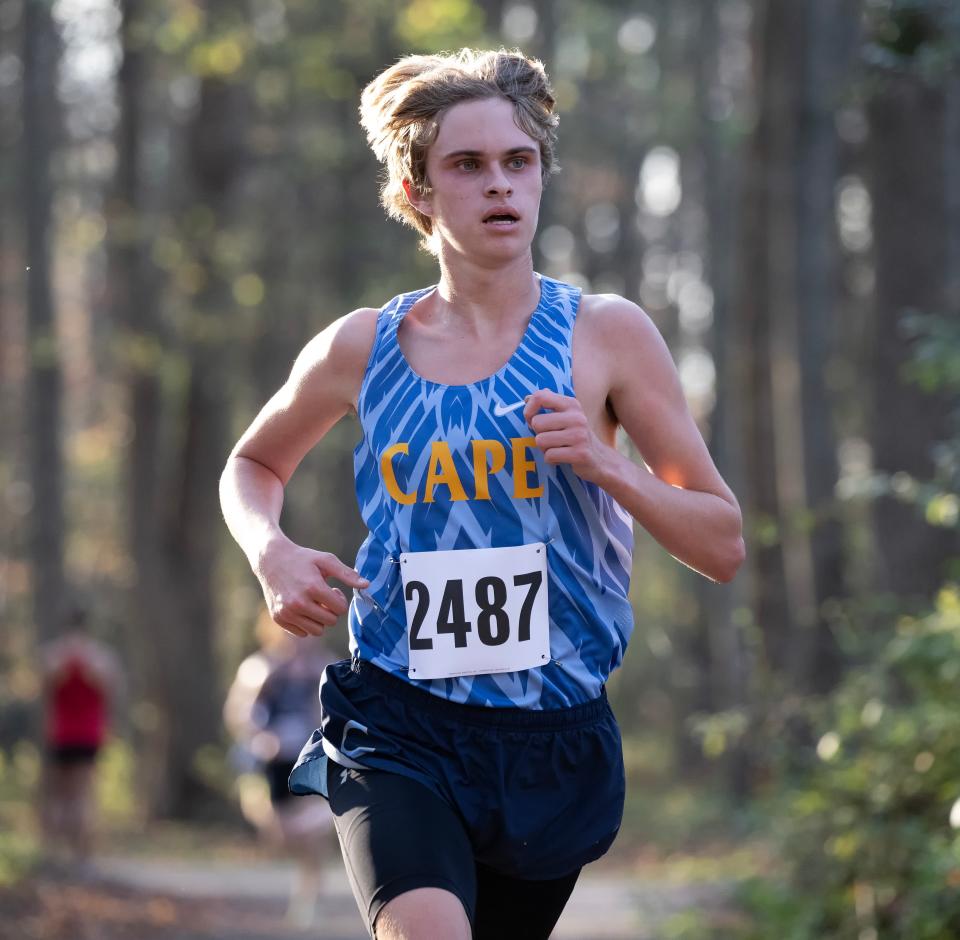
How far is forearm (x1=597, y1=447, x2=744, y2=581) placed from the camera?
3.62 meters

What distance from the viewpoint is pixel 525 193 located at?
3.85m

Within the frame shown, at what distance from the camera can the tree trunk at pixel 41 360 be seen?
17.8 m

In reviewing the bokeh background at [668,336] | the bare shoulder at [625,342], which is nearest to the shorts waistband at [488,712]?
the bare shoulder at [625,342]

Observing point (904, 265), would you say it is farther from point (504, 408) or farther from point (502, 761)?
point (502, 761)

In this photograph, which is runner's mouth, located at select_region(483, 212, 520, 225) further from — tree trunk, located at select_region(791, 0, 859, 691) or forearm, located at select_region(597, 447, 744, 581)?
tree trunk, located at select_region(791, 0, 859, 691)

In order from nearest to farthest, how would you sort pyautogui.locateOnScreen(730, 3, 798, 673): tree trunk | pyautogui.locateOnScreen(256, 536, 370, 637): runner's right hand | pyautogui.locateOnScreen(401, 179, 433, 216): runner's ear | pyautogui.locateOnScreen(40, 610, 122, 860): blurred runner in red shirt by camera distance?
pyautogui.locateOnScreen(256, 536, 370, 637): runner's right hand < pyautogui.locateOnScreen(401, 179, 433, 216): runner's ear < pyautogui.locateOnScreen(40, 610, 122, 860): blurred runner in red shirt < pyautogui.locateOnScreen(730, 3, 798, 673): tree trunk

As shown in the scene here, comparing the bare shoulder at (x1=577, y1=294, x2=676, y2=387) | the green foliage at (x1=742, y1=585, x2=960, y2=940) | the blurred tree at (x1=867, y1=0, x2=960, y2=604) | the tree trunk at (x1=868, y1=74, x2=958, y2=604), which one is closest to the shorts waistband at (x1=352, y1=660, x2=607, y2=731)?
the bare shoulder at (x1=577, y1=294, x2=676, y2=387)

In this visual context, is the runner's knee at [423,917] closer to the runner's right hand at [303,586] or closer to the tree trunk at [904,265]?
the runner's right hand at [303,586]

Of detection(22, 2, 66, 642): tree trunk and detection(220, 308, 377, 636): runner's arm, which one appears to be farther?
detection(22, 2, 66, 642): tree trunk

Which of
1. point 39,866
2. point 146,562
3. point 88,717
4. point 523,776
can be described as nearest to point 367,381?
point 523,776

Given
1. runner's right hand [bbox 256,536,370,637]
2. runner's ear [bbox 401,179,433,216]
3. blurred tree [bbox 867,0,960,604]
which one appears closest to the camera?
runner's right hand [bbox 256,536,370,637]

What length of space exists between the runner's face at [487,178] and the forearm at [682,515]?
1.85ft

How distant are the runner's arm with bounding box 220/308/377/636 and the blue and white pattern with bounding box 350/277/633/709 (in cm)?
14

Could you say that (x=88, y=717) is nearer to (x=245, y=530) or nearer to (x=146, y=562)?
(x=146, y=562)
